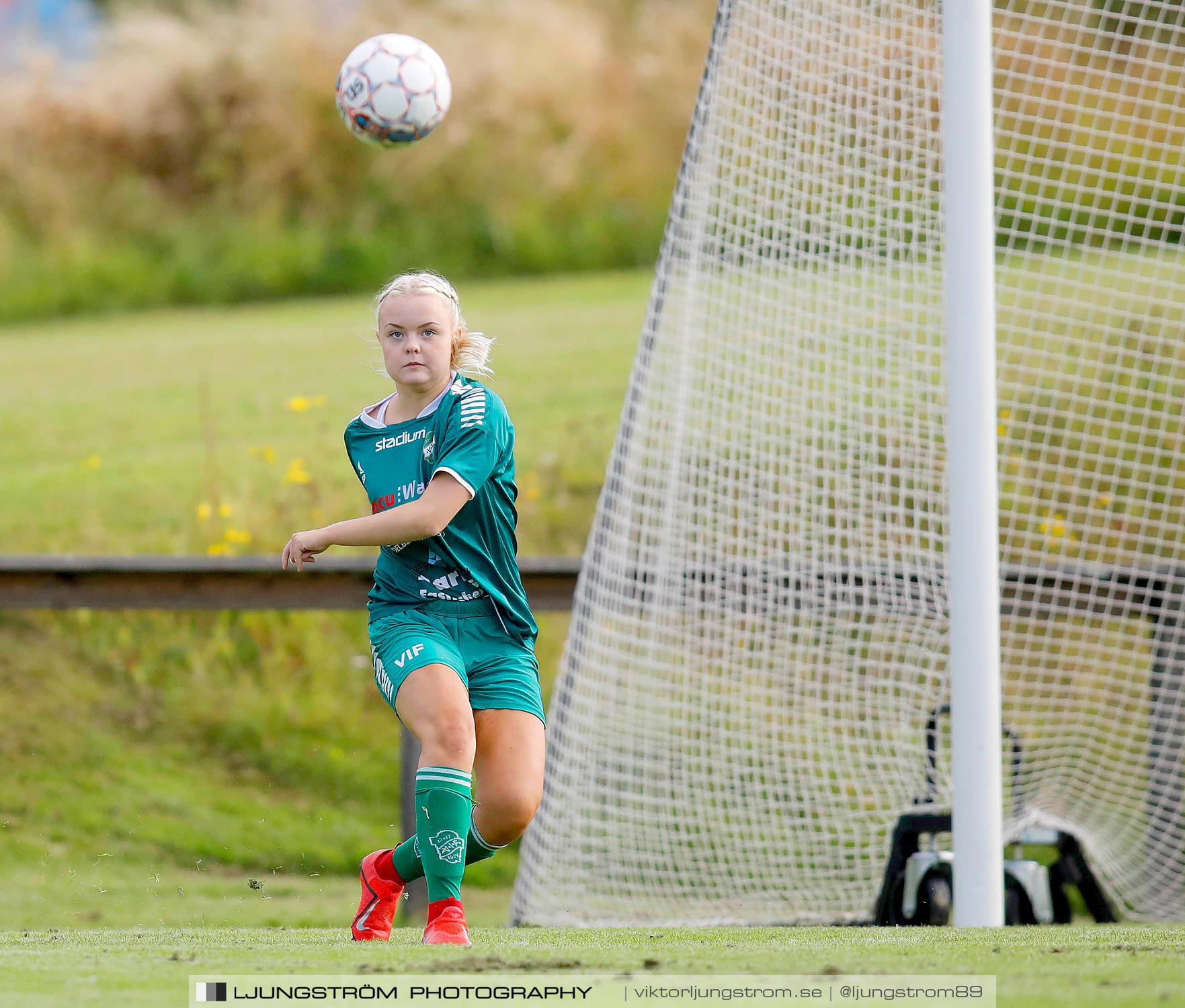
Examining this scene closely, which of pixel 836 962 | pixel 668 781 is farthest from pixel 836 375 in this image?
pixel 836 962

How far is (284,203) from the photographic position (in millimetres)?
14156

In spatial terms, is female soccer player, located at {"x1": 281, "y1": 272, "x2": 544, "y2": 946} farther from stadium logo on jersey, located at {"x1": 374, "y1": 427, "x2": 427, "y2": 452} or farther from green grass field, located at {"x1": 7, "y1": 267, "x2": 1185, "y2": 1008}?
green grass field, located at {"x1": 7, "y1": 267, "x2": 1185, "y2": 1008}

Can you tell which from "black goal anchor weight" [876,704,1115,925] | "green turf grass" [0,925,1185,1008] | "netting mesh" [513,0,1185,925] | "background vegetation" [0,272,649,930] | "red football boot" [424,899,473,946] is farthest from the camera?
"background vegetation" [0,272,649,930]

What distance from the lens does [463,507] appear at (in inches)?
131

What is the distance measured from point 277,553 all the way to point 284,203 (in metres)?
7.33

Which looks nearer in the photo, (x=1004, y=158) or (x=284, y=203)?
(x=1004, y=158)

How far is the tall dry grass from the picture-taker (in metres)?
13.8

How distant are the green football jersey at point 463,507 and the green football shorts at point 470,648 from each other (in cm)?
3

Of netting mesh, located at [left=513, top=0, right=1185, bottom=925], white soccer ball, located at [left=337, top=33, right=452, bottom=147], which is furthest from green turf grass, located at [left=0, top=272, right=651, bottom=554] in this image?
white soccer ball, located at [left=337, top=33, right=452, bottom=147]

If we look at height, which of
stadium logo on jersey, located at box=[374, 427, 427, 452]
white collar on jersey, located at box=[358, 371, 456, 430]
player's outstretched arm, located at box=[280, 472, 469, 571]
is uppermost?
white collar on jersey, located at box=[358, 371, 456, 430]

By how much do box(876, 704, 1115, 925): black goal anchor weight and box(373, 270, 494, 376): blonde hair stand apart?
2.07 m

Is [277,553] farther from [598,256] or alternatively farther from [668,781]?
[598,256]

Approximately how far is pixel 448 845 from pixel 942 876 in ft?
6.66

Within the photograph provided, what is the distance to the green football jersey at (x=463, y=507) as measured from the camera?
330 cm
